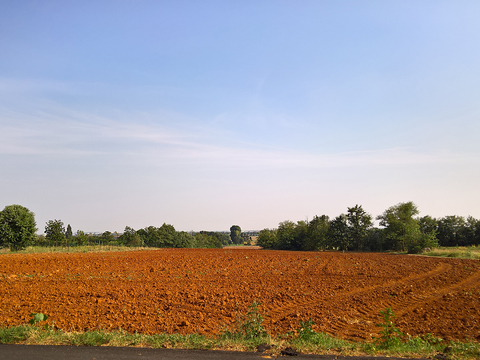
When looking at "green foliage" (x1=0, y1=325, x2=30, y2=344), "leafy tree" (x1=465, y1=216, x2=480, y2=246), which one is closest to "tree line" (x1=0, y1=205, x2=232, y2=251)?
"green foliage" (x1=0, y1=325, x2=30, y2=344)

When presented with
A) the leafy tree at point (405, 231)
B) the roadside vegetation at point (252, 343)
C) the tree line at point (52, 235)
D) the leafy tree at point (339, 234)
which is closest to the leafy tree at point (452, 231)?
the leafy tree at point (405, 231)

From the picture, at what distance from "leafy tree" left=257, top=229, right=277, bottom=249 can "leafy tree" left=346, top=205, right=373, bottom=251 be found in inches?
623

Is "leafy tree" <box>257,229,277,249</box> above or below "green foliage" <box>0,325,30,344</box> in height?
below

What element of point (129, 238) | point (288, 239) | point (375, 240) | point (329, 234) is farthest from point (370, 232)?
point (129, 238)

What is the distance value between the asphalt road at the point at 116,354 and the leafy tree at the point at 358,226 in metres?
46.5

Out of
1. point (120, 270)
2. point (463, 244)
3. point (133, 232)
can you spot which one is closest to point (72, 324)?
point (120, 270)

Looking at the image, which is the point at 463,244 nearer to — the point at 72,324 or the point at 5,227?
the point at 72,324

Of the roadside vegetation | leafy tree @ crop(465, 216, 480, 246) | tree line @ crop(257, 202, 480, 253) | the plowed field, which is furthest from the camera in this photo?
leafy tree @ crop(465, 216, 480, 246)

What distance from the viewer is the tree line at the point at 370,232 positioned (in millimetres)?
45666

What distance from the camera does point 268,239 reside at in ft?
202

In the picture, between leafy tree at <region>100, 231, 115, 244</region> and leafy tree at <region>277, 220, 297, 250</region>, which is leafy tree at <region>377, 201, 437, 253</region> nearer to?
leafy tree at <region>277, 220, 297, 250</region>

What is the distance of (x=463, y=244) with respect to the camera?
171 ft

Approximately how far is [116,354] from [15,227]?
37.8 meters

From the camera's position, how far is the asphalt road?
185 inches
